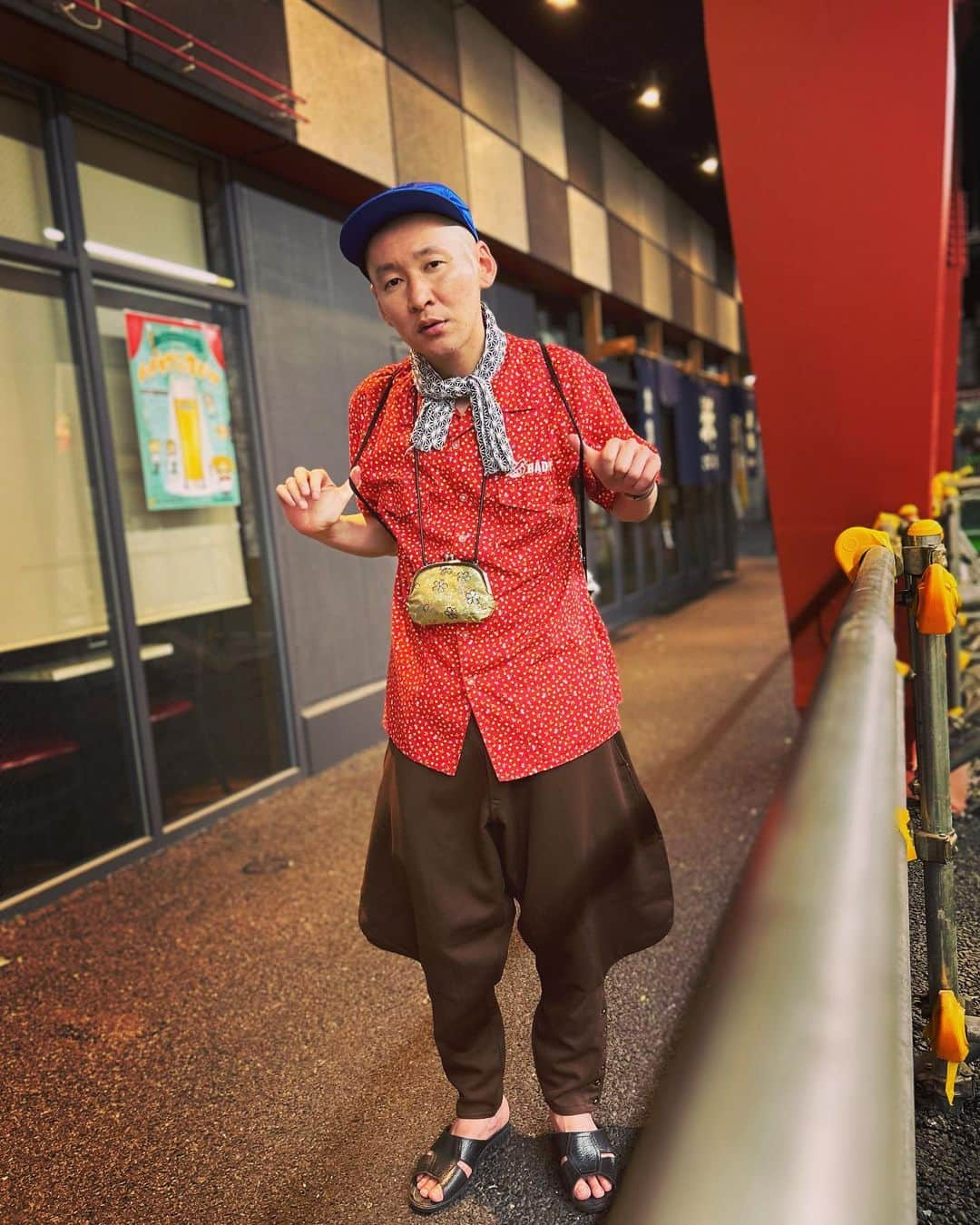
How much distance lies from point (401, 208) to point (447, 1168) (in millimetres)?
1797

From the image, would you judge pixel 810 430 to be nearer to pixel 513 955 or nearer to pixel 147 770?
pixel 513 955

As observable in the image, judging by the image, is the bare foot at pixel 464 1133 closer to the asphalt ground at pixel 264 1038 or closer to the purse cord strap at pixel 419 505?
the asphalt ground at pixel 264 1038

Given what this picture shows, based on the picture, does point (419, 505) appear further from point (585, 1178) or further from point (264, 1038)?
point (264, 1038)

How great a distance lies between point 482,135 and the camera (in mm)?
5918

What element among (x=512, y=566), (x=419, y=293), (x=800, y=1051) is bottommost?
(x=800, y=1051)

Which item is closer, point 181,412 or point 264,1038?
point 264,1038

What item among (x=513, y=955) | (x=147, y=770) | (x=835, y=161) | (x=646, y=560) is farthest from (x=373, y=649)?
(x=646, y=560)

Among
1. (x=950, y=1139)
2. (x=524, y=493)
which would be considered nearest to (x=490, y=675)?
(x=524, y=493)

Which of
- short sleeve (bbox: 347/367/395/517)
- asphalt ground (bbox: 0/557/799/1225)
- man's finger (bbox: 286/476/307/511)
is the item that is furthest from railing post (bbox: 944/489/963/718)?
man's finger (bbox: 286/476/307/511)

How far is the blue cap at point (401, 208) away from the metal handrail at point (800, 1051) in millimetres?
1206

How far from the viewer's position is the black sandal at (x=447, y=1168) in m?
1.71

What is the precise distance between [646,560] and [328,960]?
25.5 feet

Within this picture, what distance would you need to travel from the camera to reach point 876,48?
2.70 meters

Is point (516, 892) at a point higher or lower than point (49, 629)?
lower
